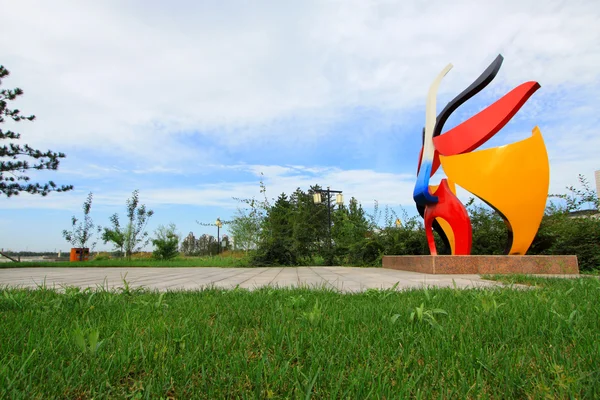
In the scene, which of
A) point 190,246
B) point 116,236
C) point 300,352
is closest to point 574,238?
point 300,352

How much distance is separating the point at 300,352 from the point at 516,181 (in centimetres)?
753

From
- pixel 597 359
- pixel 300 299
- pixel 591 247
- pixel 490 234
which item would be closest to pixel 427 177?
pixel 490 234

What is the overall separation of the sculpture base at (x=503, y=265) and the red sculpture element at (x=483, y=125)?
2544 mm

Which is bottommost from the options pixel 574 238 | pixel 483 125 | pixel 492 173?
pixel 574 238

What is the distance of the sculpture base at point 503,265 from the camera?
23.0ft

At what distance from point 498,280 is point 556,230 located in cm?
511

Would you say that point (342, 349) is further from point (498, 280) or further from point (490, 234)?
point (490, 234)

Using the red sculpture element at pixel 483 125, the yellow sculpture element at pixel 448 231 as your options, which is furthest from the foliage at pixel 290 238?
the red sculpture element at pixel 483 125

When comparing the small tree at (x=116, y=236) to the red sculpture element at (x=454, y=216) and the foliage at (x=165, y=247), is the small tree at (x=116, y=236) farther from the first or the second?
the red sculpture element at (x=454, y=216)

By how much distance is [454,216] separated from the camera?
26.0 ft

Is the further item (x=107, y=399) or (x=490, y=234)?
(x=490, y=234)

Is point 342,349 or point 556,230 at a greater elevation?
point 556,230

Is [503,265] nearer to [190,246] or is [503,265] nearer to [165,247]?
[165,247]

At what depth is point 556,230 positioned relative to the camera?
848 cm
